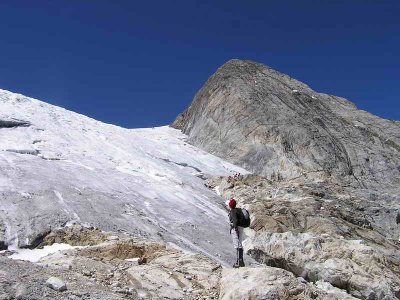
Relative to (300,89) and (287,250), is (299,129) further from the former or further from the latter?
(287,250)

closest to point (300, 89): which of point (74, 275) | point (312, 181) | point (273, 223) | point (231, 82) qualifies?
point (231, 82)

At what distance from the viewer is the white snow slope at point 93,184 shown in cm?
1784

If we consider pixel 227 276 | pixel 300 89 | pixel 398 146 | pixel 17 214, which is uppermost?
pixel 300 89

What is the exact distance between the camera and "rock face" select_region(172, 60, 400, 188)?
4341 cm

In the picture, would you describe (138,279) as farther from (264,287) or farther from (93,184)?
(93,184)

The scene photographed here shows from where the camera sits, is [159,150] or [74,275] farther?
[159,150]

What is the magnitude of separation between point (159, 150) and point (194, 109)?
73.9 ft

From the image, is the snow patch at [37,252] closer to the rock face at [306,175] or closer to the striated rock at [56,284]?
the striated rock at [56,284]

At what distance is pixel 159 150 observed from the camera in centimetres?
3884

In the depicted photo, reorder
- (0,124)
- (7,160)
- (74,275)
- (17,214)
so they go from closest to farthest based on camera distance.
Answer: (74,275)
(17,214)
(7,160)
(0,124)

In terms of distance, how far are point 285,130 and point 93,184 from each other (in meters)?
27.6

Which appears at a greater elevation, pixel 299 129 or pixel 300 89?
pixel 300 89

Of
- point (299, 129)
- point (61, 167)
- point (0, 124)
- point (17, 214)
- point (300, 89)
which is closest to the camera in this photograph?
point (17, 214)

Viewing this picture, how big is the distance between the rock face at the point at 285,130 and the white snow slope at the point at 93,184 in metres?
8.25
